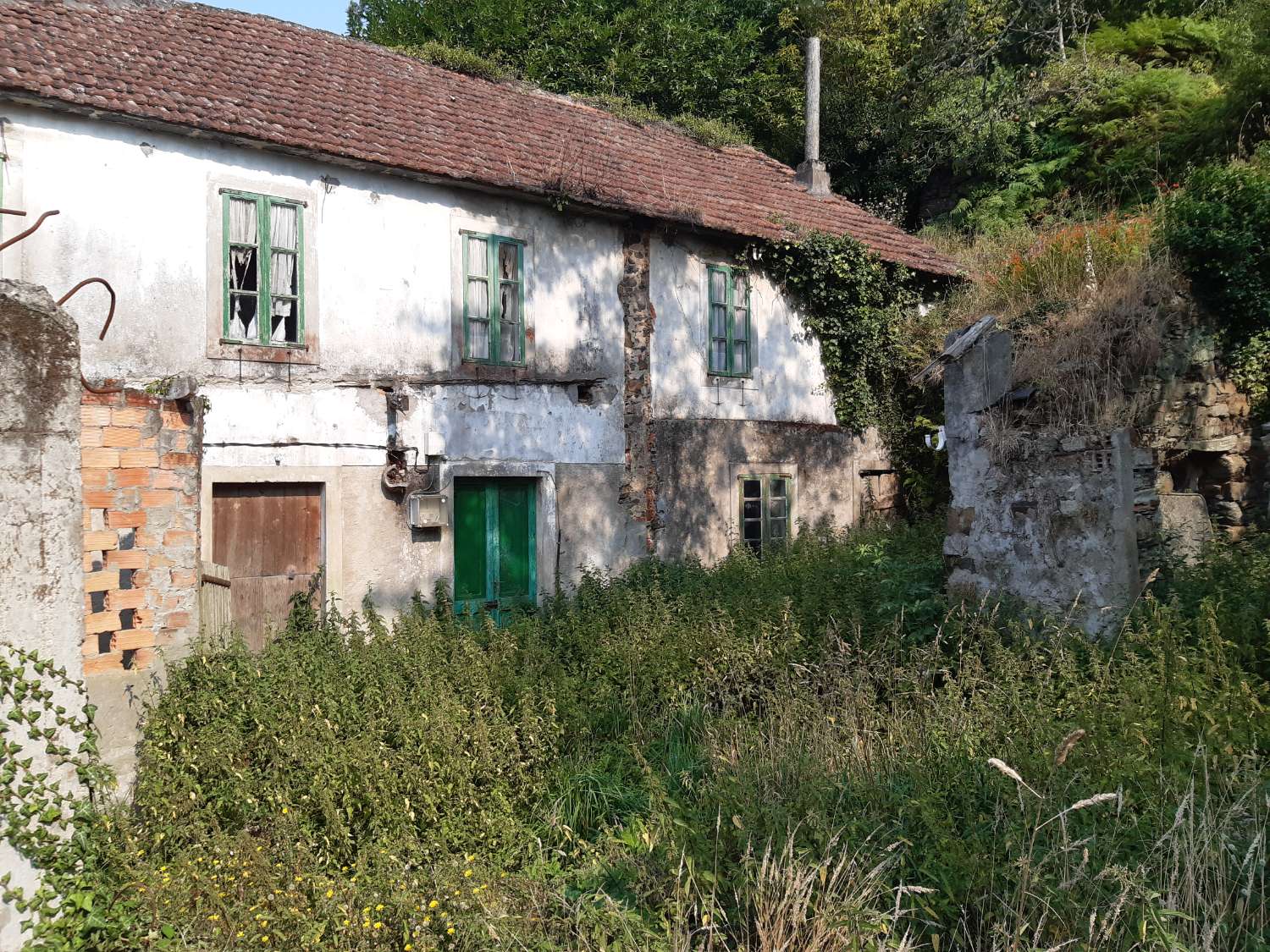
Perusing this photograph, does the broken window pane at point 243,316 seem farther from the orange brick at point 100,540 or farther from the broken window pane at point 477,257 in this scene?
the orange brick at point 100,540

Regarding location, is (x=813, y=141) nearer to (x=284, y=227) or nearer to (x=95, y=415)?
(x=284, y=227)

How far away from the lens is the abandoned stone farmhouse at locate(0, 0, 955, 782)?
7.92 meters

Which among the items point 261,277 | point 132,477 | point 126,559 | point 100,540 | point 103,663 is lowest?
point 103,663

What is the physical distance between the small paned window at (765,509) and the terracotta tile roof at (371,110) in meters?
3.43

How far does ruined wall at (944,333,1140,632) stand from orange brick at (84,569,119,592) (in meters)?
5.94

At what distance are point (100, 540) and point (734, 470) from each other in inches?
343

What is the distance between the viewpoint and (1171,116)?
51.2 feet

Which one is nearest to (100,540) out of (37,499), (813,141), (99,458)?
(99,458)

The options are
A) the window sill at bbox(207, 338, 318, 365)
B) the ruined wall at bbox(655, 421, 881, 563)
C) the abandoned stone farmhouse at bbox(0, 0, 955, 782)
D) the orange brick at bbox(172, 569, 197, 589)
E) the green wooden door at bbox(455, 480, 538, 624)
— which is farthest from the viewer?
the ruined wall at bbox(655, 421, 881, 563)

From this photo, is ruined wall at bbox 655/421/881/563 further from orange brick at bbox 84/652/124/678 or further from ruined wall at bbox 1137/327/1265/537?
orange brick at bbox 84/652/124/678

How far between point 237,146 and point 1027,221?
13680 mm

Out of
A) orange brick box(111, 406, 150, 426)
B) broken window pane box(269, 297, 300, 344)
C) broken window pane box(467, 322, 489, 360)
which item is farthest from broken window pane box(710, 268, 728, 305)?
orange brick box(111, 406, 150, 426)

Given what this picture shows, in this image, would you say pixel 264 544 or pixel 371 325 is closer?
pixel 264 544

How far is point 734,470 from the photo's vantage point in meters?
12.6
